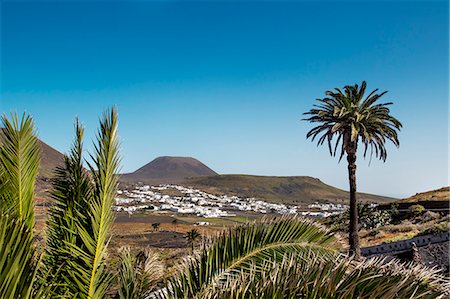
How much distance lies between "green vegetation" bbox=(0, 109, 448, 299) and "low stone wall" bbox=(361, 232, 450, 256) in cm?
1712

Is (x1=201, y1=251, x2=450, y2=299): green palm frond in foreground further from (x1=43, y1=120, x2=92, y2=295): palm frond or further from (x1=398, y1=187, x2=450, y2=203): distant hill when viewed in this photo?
(x1=398, y1=187, x2=450, y2=203): distant hill

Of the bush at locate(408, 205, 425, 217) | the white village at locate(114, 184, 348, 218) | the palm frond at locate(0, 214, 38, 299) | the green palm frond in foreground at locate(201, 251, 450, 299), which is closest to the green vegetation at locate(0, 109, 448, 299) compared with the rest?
the green palm frond in foreground at locate(201, 251, 450, 299)

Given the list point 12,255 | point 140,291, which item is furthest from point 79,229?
point 140,291

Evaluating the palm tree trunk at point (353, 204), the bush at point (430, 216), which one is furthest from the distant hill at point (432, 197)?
the palm tree trunk at point (353, 204)

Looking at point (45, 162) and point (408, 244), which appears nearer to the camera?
point (45, 162)

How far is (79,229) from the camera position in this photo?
3.98m

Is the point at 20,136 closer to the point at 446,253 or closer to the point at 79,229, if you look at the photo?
the point at 79,229

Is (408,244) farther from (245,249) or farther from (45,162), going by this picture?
(45,162)

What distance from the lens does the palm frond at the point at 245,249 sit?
445 centimetres

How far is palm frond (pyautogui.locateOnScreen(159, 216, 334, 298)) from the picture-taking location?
445cm

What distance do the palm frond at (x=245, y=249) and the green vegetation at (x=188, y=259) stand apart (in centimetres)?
1

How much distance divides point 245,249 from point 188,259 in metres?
0.72

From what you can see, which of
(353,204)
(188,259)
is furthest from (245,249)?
(353,204)

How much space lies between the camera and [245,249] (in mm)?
4742
